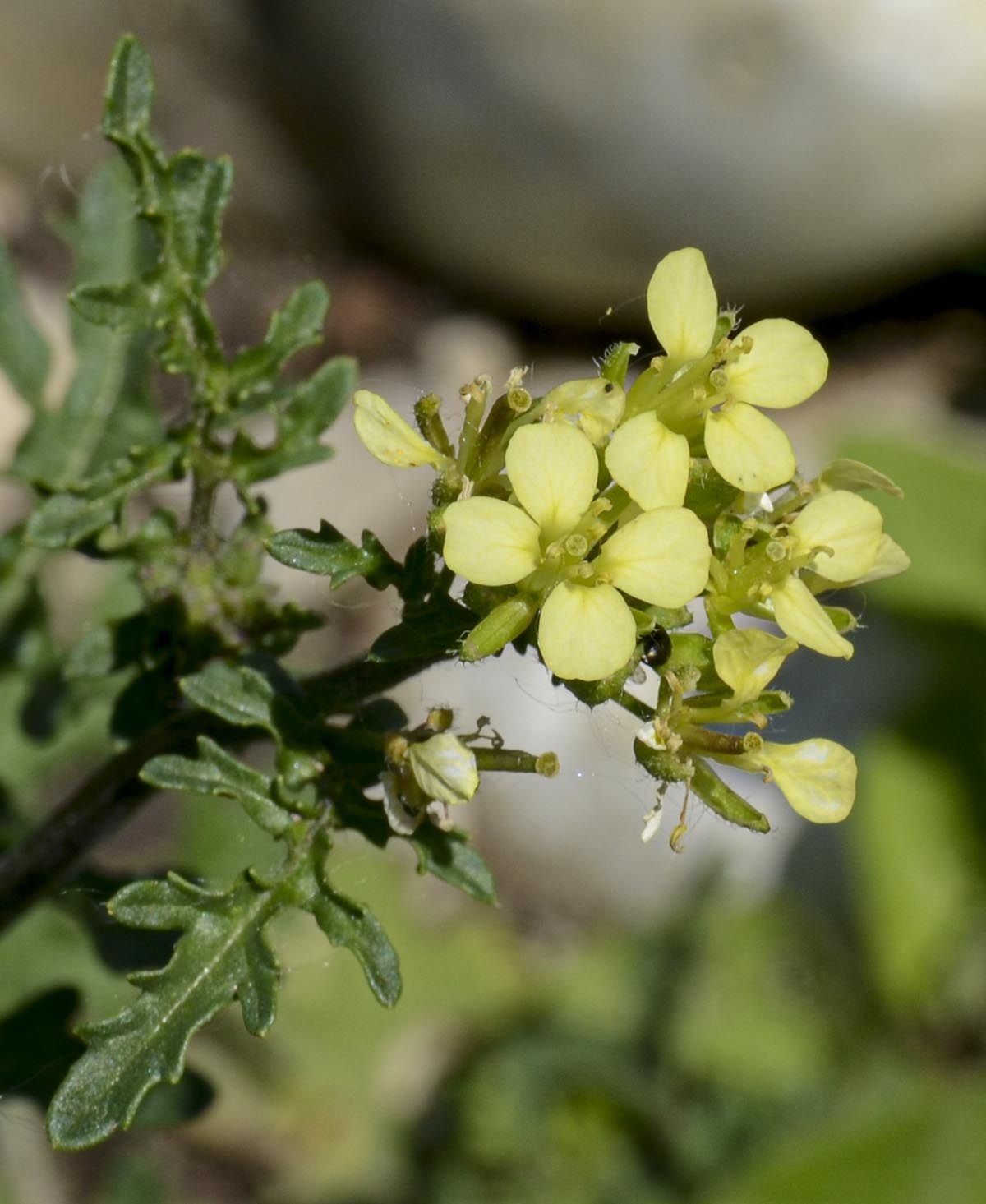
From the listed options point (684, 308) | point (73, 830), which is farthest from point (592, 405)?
point (73, 830)

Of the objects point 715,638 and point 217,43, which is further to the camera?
point 217,43

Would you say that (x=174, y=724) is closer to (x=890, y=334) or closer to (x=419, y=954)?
(x=419, y=954)

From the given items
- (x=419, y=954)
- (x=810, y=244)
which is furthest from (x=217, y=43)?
(x=419, y=954)

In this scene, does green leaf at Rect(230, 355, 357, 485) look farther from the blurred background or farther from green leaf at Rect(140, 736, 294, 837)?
the blurred background

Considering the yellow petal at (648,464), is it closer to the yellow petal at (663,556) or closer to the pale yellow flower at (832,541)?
the yellow petal at (663,556)

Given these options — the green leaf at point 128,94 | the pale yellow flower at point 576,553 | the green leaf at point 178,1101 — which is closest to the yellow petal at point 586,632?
the pale yellow flower at point 576,553

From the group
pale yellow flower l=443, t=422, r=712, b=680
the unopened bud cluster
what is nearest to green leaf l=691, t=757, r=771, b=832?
the unopened bud cluster
